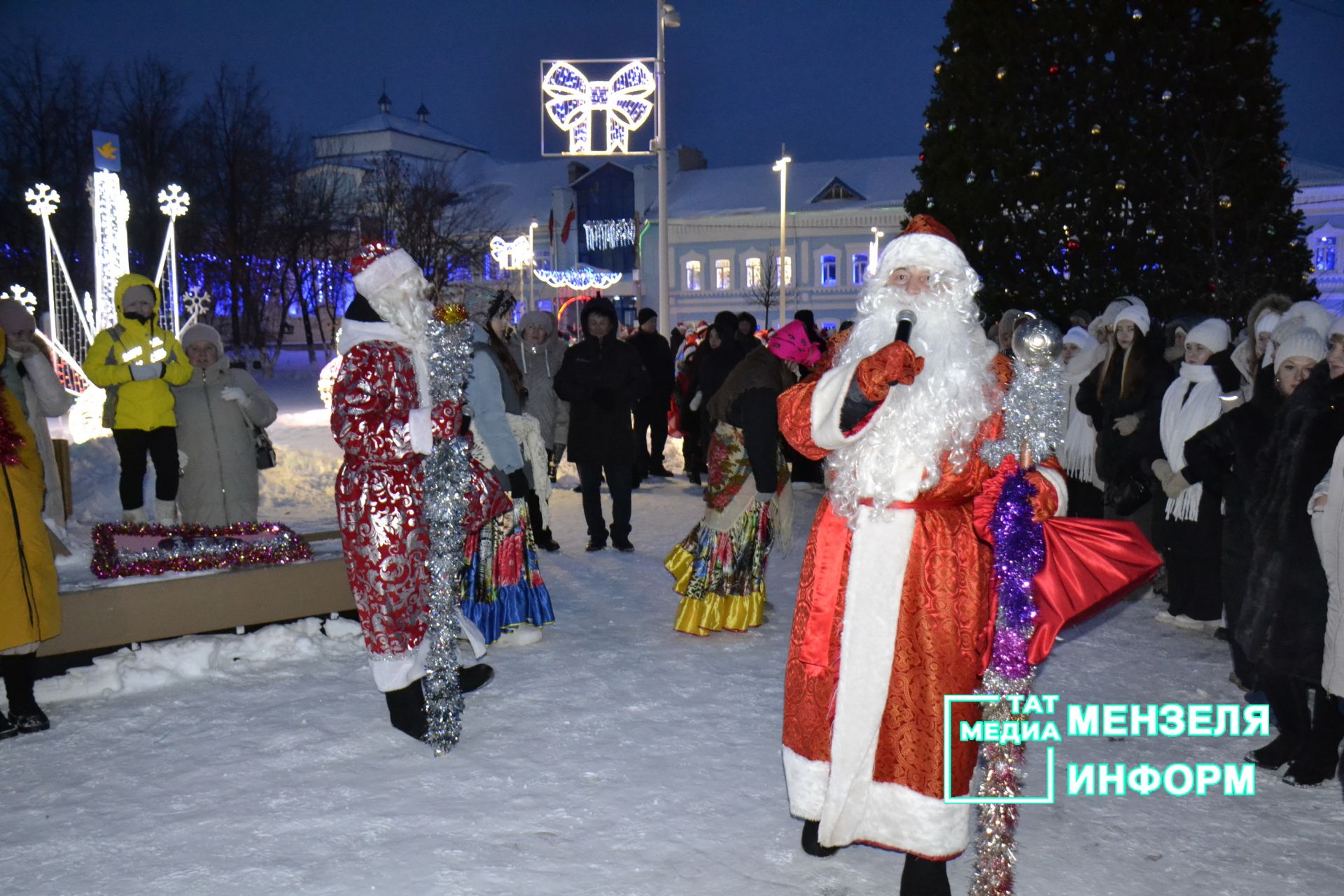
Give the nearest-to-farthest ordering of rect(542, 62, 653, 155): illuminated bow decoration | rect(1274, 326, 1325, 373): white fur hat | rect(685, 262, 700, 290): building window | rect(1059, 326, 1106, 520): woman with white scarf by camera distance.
→ rect(1274, 326, 1325, 373): white fur hat < rect(1059, 326, 1106, 520): woman with white scarf < rect(542, 62, 653, 155): illuminated bow decoration < rect(685, 262, 700, 290): building window

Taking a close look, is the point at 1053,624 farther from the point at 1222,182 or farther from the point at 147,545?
the point at 1222,182

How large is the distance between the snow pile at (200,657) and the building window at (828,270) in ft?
144

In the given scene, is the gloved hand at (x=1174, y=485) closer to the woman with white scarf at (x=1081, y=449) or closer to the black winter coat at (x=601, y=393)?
the woman with white scarf at (x=1081, y=449)

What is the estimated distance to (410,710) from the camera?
14.6ft

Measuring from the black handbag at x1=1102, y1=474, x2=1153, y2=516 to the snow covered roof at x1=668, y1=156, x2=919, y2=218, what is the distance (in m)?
41.3

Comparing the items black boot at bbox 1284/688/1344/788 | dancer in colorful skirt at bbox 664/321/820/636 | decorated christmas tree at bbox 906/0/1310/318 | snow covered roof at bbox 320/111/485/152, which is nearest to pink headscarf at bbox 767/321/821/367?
dancer in colorful skirt at bbox 664/321/820/636

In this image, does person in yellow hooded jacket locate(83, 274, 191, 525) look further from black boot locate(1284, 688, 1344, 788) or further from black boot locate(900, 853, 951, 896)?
black boot locate(1284, 688, 1344, 788)

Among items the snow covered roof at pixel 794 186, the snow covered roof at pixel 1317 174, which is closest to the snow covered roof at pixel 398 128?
the snow covered roof at pixel 794 186

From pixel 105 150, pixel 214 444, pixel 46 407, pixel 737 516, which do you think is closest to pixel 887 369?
pixel 737 516

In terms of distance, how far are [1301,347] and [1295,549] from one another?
85 centimetres

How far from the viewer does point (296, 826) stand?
3.72m

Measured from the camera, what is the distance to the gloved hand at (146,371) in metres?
6.97

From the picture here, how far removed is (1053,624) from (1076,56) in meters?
13.2

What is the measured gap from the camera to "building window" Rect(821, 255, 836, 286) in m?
47.9
